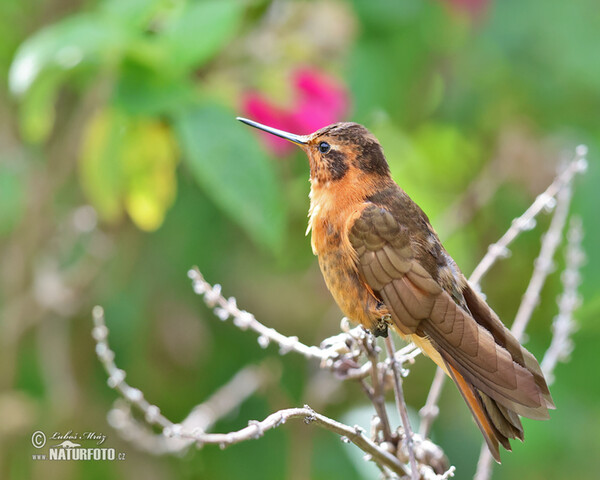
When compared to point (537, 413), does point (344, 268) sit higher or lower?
higher

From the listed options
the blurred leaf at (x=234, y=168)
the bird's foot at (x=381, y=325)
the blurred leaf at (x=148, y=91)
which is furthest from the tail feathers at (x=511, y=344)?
the blurred leaf at (x=148, y=91)

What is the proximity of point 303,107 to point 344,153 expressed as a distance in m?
0.65

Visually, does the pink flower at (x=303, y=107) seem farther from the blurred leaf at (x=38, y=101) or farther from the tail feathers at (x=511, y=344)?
the tail feathers at (x=511, y=344)

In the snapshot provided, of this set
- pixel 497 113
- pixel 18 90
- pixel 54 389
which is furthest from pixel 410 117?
pixel 54 389

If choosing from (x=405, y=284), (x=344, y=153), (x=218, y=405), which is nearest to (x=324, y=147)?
(x=344, y=153)

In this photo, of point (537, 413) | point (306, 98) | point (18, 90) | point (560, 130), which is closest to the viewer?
point (537, 413)

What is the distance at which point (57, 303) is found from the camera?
2.35m

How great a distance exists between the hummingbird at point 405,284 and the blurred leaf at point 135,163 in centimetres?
61

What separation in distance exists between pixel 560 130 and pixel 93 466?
1620 millimetres

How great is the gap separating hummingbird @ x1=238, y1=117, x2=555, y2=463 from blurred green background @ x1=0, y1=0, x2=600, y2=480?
1.23ft

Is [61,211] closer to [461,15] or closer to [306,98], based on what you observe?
[306,98]

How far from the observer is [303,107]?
6.75 feet

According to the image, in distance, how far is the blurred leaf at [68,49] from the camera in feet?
5.64

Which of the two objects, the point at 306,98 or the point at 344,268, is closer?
the point at 344,268
